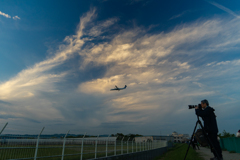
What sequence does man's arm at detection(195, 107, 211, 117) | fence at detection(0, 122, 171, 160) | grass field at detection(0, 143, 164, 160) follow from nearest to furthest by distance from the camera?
man's arm at detection(195, 107, 211, 117), grass field at detection(0, 143, 164, 160), fence at detection(0, 122, 171, 160)

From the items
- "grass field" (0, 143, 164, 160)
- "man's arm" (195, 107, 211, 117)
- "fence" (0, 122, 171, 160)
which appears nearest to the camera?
"man's arm" (195, 107, 211, 117)

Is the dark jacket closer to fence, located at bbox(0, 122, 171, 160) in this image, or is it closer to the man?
the man

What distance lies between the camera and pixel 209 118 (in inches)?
249

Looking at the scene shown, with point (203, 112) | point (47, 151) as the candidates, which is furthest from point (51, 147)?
point (203, 112)

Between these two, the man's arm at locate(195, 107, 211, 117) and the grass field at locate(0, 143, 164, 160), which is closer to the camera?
the man's arm at locate(195, 107, 211, 117)

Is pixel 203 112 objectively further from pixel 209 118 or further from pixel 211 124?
pixel 211 124

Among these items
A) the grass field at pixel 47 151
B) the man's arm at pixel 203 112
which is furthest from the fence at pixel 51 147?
the man's arm at pixel 203 112

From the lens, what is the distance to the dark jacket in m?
6.15

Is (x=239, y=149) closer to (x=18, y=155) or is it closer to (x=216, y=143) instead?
(x=216, y=143)

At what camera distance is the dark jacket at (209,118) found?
20.2 feet

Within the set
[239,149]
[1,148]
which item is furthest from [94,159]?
[239,149]

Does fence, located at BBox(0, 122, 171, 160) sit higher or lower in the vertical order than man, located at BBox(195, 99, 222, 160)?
lower

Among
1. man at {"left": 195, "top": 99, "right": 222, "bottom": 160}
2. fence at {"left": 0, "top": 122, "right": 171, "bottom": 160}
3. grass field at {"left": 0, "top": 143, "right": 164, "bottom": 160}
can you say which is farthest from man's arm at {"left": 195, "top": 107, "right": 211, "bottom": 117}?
grass field at {"left": 0, "top": 143, "right": 164, "bottom": 160}

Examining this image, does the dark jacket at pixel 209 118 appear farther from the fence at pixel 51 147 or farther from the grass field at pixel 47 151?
the grass field at pixel 47 151
